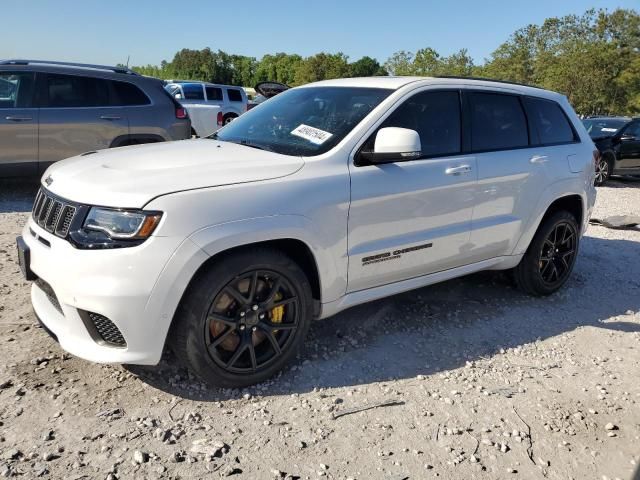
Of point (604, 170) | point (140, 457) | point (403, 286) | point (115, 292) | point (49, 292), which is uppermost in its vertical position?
→ point (604, 170)

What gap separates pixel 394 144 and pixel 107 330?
73.6 inches

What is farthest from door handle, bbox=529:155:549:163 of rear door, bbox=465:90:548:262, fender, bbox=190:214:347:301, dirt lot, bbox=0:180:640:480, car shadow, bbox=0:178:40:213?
car shadow, bbox=0:178:40:213

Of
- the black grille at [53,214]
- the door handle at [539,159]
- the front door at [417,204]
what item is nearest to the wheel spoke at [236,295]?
the front door at [417,204]

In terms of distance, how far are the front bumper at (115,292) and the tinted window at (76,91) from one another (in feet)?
16.5

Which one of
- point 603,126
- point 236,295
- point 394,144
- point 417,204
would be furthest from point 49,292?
point 603,126

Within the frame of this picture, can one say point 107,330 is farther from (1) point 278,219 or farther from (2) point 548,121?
(2) point 548,121

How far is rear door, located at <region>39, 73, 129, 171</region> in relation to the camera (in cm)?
707

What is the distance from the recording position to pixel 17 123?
688 centimetres

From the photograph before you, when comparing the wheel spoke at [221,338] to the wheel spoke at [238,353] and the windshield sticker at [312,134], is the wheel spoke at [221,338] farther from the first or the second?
the windshield sticker at [312,134]

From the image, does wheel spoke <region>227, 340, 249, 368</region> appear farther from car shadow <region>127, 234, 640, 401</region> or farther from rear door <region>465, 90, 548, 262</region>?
rear door <region>465, 90, 548, 262</region>

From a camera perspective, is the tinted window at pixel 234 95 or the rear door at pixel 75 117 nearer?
the rear door at pixel 75 117

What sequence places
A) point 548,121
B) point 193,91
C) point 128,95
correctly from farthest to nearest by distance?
1. point 193,91
2. point 128,95
3. point 548,121

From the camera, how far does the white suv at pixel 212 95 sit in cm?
1784

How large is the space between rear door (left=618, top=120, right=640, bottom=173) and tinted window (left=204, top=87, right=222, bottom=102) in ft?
40.0
